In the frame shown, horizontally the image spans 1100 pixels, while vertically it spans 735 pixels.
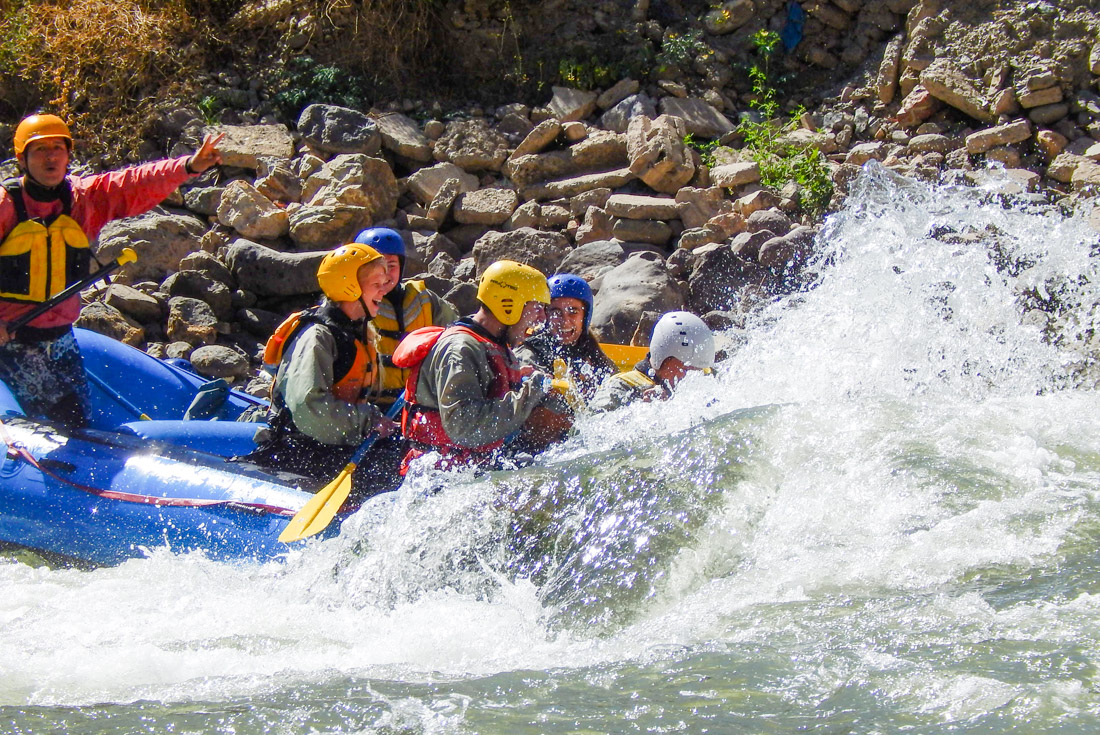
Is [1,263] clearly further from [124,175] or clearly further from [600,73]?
[600,73]

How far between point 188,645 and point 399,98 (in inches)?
248

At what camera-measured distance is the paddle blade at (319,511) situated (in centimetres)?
389

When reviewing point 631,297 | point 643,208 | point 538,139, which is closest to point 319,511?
point 631,297

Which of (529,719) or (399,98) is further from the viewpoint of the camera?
(399,98)

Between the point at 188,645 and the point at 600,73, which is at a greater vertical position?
the point at 600,73

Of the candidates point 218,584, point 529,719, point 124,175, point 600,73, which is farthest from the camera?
point 600,73

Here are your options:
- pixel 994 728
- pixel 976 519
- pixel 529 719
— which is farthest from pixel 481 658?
pixel 976 519

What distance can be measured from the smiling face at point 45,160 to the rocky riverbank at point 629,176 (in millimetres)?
2053

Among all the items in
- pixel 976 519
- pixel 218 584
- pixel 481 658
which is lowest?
pixel 218 584

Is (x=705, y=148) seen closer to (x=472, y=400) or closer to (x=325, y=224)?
(x=325, y=224)

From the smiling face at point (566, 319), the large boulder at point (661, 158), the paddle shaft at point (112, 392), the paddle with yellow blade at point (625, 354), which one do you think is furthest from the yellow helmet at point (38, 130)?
the large boulder at point (661, 158)

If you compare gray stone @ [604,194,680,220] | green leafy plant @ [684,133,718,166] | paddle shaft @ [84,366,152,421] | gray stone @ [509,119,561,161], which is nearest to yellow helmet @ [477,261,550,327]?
paddle shaft @ [84,366,152,421]

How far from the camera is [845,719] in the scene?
8.54ft

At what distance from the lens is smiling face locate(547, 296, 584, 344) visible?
5012 millimetres
